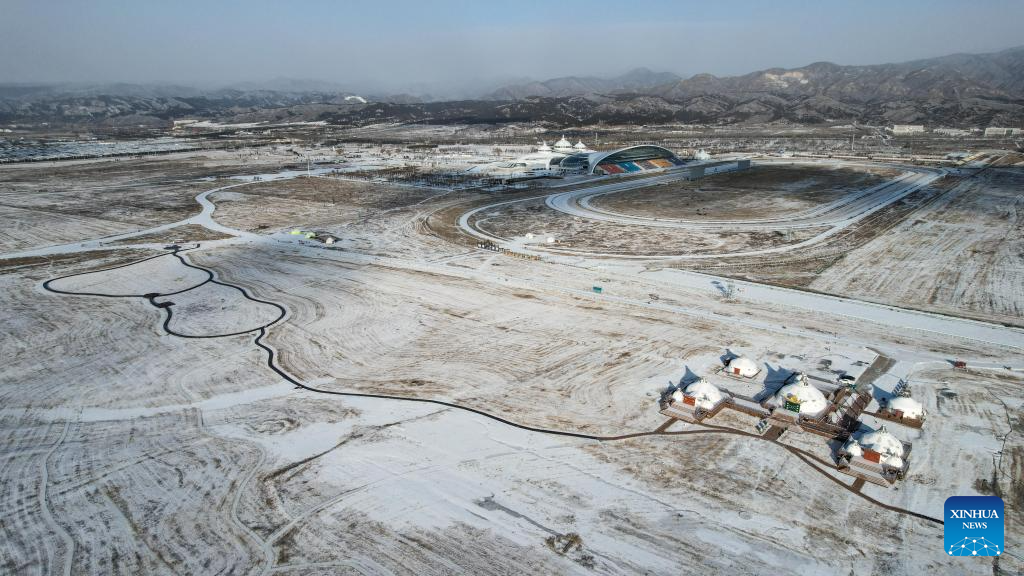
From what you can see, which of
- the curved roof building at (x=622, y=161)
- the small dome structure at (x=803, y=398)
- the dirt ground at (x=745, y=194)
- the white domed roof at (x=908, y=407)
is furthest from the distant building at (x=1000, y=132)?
the small dome structure at (x=803, y=398)

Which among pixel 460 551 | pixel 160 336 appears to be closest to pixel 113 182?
pixel 160 336

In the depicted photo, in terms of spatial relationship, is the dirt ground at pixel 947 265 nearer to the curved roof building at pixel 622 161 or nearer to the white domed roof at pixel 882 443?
the white domed roof at pixel 882 443

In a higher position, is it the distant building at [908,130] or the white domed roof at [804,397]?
the distant building at [908,130]

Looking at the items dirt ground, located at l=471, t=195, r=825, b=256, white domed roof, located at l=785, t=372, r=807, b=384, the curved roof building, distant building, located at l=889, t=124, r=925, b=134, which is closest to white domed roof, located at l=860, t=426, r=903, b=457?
white domed roof, located at l=785, t=372, r=807, b=384

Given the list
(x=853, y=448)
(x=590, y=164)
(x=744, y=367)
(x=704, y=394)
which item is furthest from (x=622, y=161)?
(x=853, y=448)

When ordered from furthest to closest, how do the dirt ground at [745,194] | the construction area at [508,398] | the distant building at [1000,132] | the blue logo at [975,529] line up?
1. the distant building at [1000,132]
2. the dirt ground at [745,194]
3. the construction area at [508,398]
4. the blue logo at [975,529]

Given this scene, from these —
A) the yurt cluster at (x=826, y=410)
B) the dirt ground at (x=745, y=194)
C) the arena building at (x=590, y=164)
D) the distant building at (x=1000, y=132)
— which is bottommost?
the yurt cluster at (x=826, y=410)

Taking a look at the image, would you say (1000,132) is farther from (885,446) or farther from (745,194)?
(885,446)
